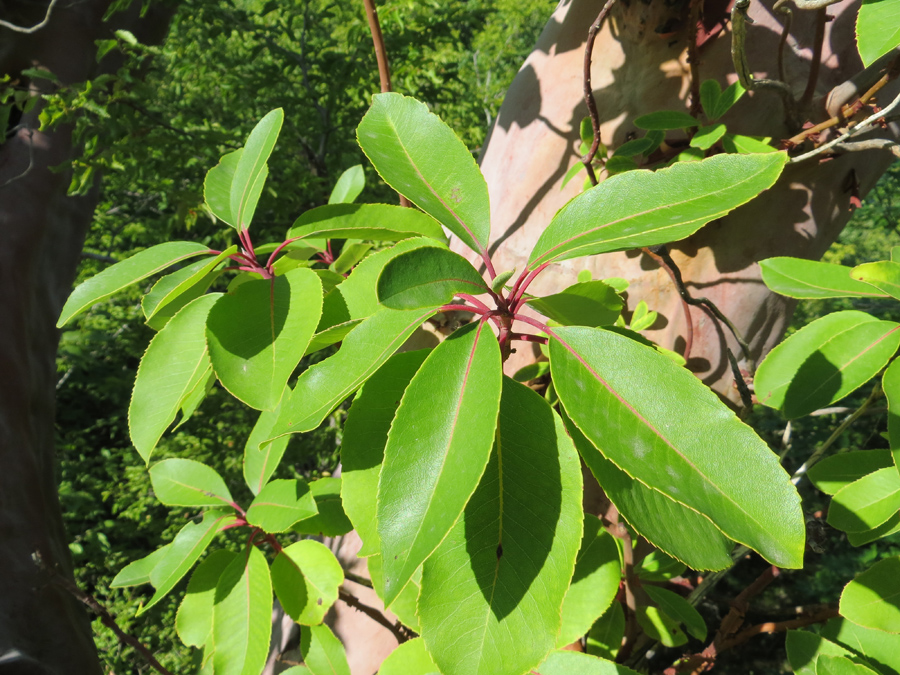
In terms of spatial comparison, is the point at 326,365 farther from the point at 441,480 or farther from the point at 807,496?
the point at 807,496

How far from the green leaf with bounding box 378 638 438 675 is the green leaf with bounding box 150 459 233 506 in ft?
1.68

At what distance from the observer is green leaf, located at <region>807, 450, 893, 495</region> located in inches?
31.6

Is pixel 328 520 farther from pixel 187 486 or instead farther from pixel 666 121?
pixel 666 121

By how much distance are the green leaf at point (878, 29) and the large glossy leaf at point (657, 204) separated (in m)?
0.25

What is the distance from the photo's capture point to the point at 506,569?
1.65ft

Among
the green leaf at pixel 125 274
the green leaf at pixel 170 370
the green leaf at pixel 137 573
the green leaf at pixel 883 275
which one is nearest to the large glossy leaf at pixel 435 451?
the green leaf at pixel 170 370

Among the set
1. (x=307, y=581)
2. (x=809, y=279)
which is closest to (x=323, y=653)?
(x=307, y=581)

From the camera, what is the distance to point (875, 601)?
736 mm

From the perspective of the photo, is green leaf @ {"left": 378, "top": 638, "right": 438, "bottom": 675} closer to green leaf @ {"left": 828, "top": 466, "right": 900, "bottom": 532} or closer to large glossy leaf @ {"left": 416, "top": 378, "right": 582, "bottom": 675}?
large glossy leaf @ {"left": 416, "top": 378, "right": 582, "bottom": 675}

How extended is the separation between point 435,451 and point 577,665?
15.6 inches

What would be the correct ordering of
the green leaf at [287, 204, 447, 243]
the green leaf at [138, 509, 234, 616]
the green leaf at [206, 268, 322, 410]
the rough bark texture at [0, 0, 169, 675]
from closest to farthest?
the green leaf at [206, 268, 322, 410] < the green leaf at [287, 204, 447, 243] < the green leaf at [138, 509, 234, 616] < the rough bark texture at [0, 0, 169, 675]

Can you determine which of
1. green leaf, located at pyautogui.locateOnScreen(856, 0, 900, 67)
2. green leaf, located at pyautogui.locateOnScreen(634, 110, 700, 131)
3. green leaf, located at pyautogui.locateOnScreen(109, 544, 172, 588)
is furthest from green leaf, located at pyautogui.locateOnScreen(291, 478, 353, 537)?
green leaf, located at pyautogui.locateOnScreen(856, 0, 900, 67)

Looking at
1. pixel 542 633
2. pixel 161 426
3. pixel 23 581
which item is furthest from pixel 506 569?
pixel 23 581

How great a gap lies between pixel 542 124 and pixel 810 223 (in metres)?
0.52
